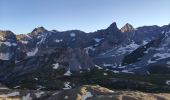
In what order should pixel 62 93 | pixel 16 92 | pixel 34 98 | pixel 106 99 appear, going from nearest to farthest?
pixel 106 99
pixel 62 93
pixel 34 98
pixel 16 92

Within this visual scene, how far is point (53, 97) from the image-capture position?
138250mm

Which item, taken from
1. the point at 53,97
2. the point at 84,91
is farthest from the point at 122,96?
the point at 53,97

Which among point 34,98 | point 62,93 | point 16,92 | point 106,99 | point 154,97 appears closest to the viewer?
point 106,99

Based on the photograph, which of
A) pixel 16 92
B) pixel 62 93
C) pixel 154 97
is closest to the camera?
pixel 154 97

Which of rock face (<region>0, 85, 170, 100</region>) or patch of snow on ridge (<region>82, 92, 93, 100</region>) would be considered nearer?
rock face (<region>0, 85, 170, 100</region>)

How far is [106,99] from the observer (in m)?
120

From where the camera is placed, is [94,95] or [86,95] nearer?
[86,95]

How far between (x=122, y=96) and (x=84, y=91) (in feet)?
56.8

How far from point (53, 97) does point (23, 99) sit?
21.8 meters

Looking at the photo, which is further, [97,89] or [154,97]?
[97,89]

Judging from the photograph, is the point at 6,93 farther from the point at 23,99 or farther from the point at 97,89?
the point at 97,89

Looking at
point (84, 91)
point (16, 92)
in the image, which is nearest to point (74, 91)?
point (84, 91)

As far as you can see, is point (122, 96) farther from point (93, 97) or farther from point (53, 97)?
point (53, 97)

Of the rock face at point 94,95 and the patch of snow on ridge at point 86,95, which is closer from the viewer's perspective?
the rock face at point 94,95
